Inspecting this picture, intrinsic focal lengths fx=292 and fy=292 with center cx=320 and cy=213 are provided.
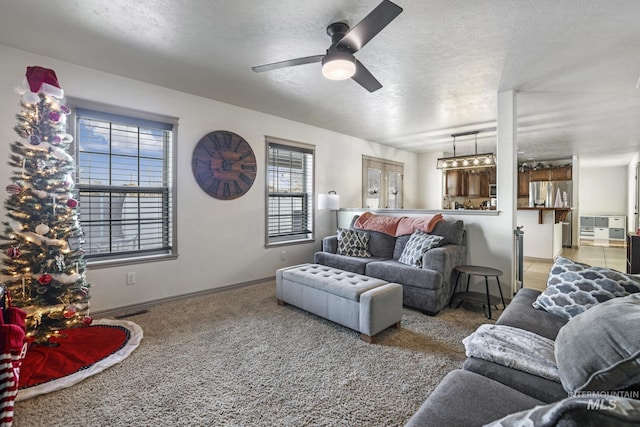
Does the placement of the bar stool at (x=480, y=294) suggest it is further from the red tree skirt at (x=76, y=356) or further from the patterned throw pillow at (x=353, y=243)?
the red tree skirt at (x=76, y=356)

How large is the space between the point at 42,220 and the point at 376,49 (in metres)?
3.16

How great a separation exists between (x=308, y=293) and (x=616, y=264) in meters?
6.60

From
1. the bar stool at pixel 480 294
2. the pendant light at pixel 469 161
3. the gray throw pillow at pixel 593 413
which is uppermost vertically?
the pendant light at pixel 469 161

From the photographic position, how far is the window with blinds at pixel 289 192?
464 centimetres

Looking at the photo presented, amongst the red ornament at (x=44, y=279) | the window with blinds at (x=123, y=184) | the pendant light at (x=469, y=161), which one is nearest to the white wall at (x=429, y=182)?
the pendant light at (x=469, y=161)

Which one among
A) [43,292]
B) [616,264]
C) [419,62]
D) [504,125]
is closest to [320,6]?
[419,62]

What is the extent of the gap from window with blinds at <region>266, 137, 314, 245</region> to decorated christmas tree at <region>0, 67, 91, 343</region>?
97.7 inches

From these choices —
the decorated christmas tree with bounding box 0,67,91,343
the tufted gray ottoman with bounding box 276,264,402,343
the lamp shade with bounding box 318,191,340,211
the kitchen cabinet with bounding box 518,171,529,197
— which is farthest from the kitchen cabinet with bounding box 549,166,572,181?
the decorated christmas tree with bounding box 0,67,91,343

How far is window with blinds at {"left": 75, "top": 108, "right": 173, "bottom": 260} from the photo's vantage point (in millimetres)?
3068

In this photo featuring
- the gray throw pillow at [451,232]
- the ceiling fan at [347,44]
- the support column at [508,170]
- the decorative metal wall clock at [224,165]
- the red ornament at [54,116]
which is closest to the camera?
the ceiling fan at [347,44]

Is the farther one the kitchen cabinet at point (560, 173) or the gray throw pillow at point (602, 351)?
the kitchen cabinet at point (560, 173)

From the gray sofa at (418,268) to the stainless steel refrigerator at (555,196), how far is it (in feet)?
19.9

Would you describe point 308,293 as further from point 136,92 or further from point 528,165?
point 528,165

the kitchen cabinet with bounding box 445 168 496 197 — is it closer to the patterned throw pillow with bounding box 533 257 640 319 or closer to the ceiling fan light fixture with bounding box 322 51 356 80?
the patterned throw pillow with bounding box 533 257 640 319
